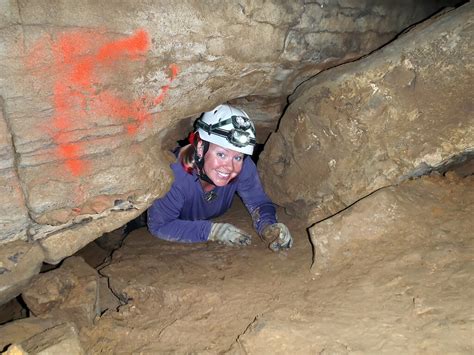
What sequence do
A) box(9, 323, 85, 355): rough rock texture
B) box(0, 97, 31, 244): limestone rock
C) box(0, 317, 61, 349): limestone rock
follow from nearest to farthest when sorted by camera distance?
box(9, 323, 85, 355): rough rock texture < box(0, 97, 31, 244): limestone rock < box(0, 317, 61, 349): limestone rock

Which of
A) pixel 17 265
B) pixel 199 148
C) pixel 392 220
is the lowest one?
pixel 17 265

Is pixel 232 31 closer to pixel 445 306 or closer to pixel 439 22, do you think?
pixel 439 22

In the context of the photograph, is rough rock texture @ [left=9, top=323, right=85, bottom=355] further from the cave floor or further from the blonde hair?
the blonde hair

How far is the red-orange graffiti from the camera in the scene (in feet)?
6.86

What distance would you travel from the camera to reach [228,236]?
11.2 feet

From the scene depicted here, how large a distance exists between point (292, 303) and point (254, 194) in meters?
1.67

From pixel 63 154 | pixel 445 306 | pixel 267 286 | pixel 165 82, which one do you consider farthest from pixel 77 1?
pixel 445 306

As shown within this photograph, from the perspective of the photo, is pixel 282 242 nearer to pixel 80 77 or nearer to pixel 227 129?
pixel 227 129

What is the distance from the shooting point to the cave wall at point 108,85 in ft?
6.82

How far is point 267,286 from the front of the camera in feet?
8.54

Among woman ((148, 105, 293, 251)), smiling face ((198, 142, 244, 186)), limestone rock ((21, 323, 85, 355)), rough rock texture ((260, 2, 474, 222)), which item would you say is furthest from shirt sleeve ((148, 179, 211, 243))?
limestone rock ((21, 323, 85, 355))

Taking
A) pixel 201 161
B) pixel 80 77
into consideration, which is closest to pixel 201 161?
pixel 201 161

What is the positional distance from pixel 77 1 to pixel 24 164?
103cm

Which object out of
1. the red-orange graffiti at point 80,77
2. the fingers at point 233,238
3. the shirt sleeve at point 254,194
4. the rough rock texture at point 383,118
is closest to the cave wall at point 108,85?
the red-orange graffiti at point 80,77
